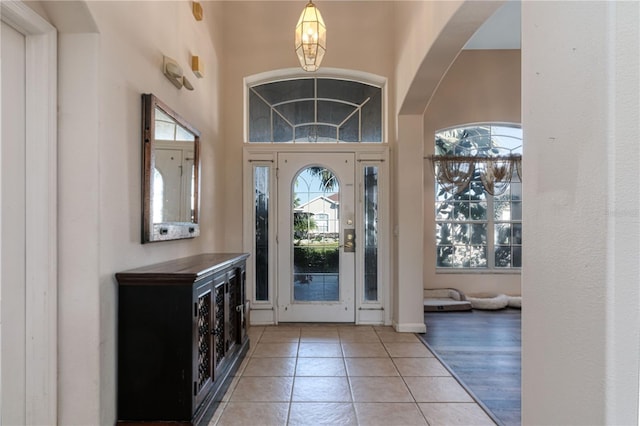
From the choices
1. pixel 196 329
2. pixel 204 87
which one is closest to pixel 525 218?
pixel 196 329

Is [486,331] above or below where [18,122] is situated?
below

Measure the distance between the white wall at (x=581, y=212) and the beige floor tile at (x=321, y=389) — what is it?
4.71 ft

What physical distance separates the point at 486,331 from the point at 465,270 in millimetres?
1520

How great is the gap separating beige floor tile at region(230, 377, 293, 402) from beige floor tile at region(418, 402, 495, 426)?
927 millimetres

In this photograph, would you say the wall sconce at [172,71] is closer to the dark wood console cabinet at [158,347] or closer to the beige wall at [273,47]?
the dark wood console cabinet at [158,347]

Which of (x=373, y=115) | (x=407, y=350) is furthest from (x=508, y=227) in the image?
(x=407, y=350)

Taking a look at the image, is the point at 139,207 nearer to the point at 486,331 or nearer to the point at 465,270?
the point at 486,331

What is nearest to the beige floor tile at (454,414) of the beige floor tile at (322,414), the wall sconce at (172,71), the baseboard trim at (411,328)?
the beige floor tile at (322,414)

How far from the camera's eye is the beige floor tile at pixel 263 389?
8.03ft

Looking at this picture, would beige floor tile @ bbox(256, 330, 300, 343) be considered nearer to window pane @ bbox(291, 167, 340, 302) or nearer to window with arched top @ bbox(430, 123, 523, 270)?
window pane @ bbox(291, 167, 340, 302)

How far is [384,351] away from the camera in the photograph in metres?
3.36

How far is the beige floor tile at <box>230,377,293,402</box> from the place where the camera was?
2.45 m

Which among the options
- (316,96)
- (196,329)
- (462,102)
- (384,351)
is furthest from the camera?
(462,102)

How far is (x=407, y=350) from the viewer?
11.1 ft
